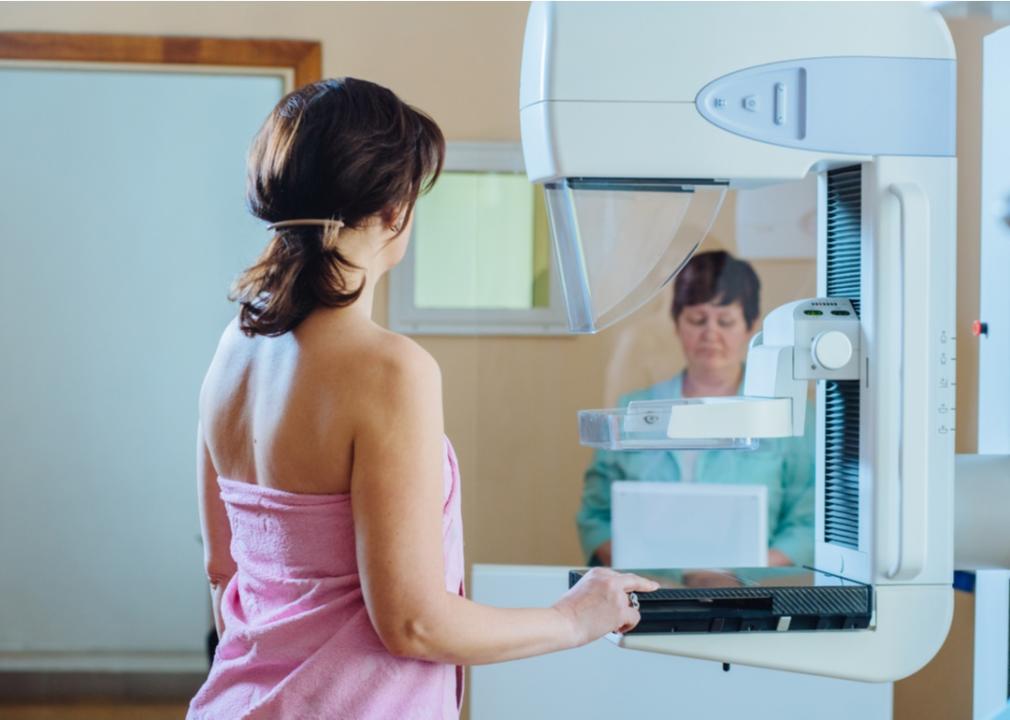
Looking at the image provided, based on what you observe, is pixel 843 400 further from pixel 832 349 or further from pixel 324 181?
pixel 324 181

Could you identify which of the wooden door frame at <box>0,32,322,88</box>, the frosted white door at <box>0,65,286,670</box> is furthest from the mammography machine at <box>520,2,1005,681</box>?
the frosted white door at <box>0,65,286,670</box>

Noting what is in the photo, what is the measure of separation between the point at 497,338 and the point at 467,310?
0.52ft

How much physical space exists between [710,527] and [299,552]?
118 centimetres

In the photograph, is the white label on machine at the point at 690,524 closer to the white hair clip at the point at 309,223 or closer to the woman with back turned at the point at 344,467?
the woman with back turned at the point at 344,467

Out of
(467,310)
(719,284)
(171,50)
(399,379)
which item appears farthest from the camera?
(171,50)

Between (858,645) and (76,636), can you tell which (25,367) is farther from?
(858,645)

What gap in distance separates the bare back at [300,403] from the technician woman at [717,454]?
1.44 m

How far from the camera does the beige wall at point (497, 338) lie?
8.98 feet

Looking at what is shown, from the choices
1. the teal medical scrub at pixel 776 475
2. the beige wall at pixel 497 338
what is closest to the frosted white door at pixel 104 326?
the beige wall at pixel 497 338

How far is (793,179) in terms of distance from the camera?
1143 mm

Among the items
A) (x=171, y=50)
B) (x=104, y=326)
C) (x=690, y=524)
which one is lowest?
(x=690, y=524)

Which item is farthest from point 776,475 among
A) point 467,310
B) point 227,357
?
point 227,357

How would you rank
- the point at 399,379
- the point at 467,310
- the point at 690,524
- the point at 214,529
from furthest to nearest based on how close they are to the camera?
the point at 467,310 → the point at 690,524 → the point at 214,529 → the point at 399,379

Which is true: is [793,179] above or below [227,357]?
above
